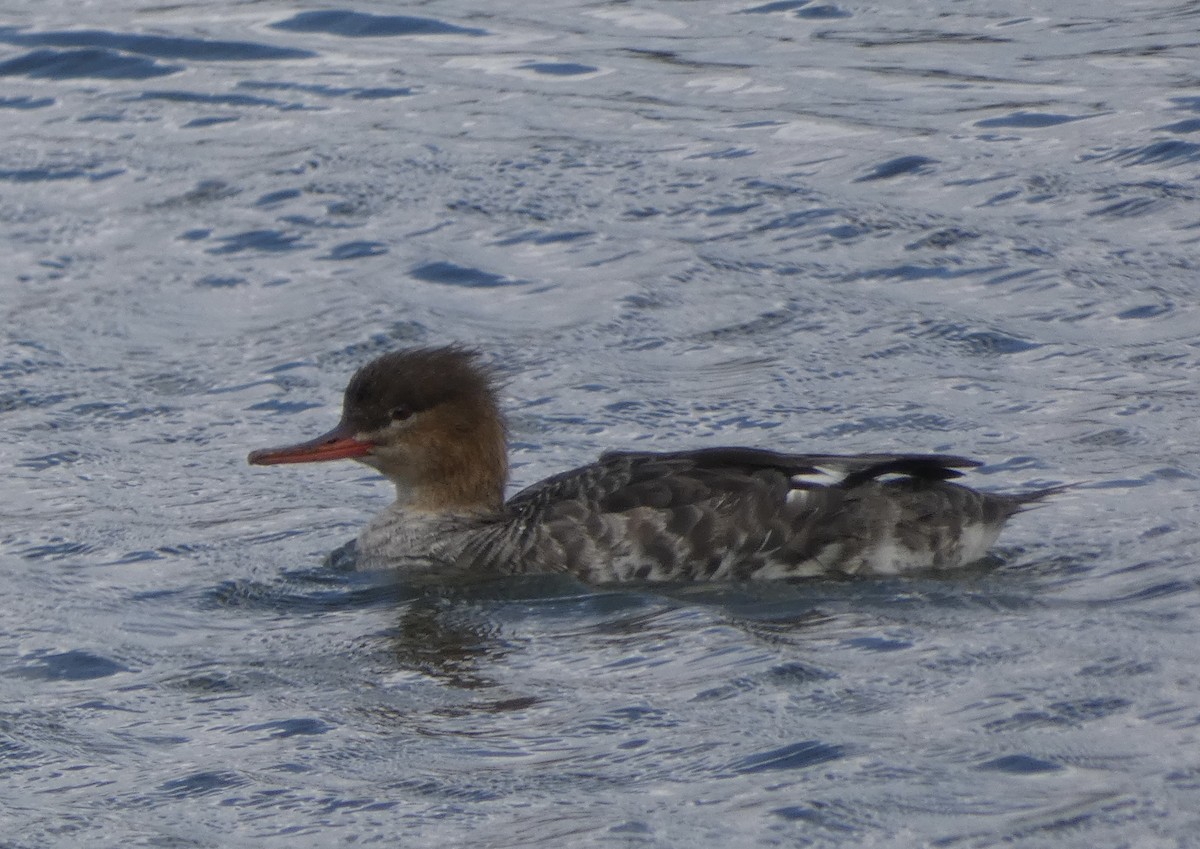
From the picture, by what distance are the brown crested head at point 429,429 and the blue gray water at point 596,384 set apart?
1.38ft

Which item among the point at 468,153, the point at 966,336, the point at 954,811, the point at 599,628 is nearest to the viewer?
the point at 954,811

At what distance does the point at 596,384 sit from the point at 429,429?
161 cm

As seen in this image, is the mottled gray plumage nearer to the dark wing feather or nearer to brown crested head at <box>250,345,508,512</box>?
the dark wing feather

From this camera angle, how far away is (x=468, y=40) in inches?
634

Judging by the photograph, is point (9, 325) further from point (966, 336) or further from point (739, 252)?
point (966, 336)

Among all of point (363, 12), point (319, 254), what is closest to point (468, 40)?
point (363, 12)

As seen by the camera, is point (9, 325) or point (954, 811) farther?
point (9, 325)

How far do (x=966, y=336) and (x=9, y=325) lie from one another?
16.4 ft

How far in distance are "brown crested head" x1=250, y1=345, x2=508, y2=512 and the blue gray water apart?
1.38 feet

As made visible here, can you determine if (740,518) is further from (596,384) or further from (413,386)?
(596,384)

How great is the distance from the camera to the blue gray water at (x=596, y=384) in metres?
6.23

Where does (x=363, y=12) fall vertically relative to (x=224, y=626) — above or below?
above

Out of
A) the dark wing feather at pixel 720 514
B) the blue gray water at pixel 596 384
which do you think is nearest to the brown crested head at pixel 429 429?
the blue gray water at pixel 596 384

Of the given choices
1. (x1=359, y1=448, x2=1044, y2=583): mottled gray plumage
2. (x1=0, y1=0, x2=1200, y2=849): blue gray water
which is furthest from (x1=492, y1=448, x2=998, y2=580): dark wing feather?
(x1=0, y1=0, x2=1200, y2=849): blue gray water
